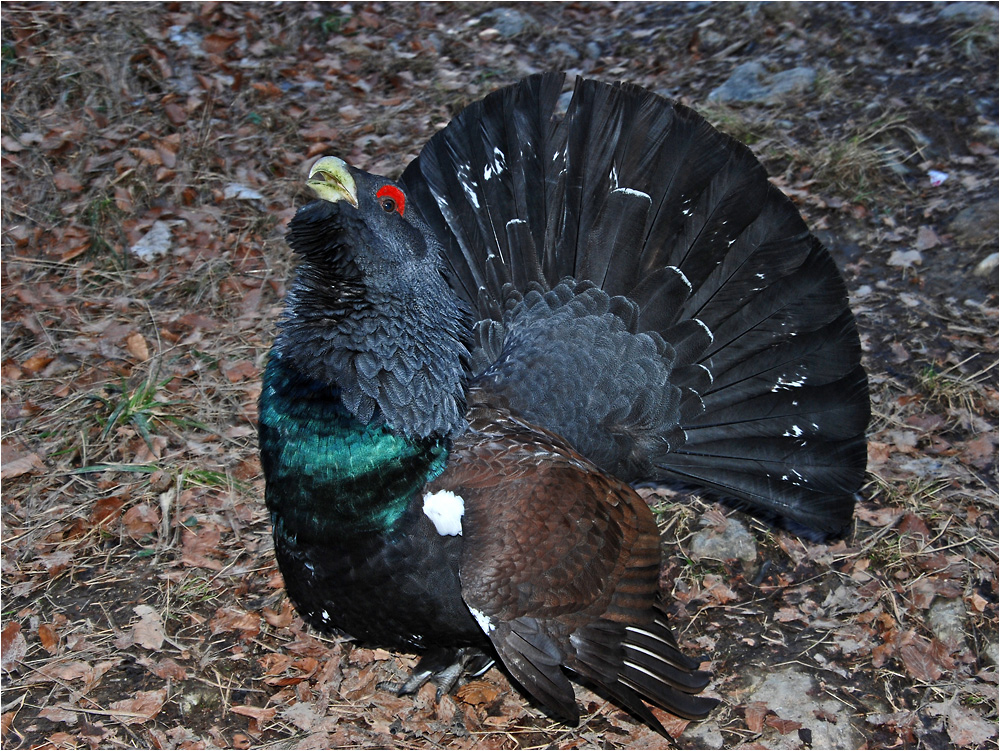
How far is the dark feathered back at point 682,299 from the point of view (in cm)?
440

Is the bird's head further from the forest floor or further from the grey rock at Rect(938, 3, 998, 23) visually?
the grey rock at Rect(938, 3, 998, 23)

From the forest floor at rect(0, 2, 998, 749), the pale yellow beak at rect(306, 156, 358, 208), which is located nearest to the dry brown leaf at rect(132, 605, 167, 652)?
the forest floor at rect(0, 2, 998, 749)

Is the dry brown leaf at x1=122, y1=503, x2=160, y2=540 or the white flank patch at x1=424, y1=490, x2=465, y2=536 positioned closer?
the white flank patch at x1=424, y1=490, x2=465, y2=536

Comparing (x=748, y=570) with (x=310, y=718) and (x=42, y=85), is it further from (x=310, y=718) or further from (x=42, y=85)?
(x=42, y=85)

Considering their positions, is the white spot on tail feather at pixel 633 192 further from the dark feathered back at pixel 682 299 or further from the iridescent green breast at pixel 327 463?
the iridescent green breast at pixel 327 463

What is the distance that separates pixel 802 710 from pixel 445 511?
6.96 feet

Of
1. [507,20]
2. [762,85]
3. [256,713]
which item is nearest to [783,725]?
[256,713]

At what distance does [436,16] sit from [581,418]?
23.3ft

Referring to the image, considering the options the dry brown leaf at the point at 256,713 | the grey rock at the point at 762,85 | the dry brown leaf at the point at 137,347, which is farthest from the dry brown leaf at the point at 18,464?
the grey rock at the point at 762,85

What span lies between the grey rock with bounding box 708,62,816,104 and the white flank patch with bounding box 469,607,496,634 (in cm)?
625

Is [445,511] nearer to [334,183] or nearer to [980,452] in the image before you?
[334,183]

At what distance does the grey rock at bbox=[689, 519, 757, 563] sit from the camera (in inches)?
193

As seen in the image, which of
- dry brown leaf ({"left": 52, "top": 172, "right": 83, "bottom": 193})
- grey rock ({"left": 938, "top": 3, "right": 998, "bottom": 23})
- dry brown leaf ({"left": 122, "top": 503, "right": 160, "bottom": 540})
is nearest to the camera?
dry brown leaf ({"left": 122, "top": 503, "right": 160, "bottom": 540})

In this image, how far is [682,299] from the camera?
15.0 ft
